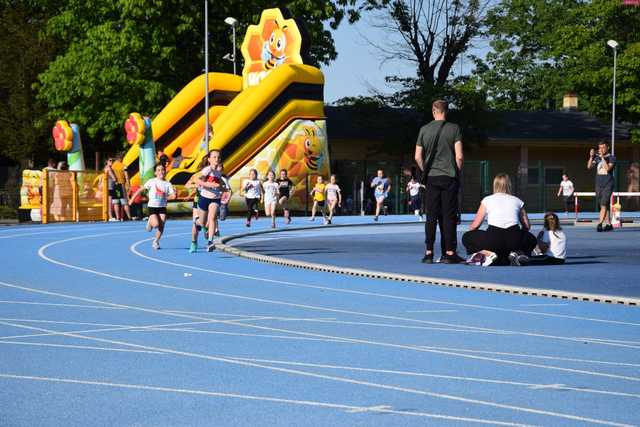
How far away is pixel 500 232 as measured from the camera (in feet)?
55.6

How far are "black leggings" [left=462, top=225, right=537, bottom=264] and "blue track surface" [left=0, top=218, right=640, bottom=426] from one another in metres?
2.29

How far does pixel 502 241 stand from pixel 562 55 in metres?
53.2

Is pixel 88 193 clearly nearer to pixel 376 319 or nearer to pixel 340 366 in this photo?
pixel 376 319

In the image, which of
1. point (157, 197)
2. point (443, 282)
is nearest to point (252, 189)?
point (157, 197)

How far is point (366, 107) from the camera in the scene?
183ft

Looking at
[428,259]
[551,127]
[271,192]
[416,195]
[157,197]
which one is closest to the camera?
[428,259]

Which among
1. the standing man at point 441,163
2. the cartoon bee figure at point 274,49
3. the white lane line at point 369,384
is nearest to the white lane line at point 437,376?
the white lane line at point 369,384

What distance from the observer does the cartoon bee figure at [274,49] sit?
4228cm

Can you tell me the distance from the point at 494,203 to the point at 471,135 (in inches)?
1537

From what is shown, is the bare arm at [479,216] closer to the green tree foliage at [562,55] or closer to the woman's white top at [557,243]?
the woman's white top at [557,243]

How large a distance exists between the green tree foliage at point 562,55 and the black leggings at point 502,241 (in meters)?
41.9

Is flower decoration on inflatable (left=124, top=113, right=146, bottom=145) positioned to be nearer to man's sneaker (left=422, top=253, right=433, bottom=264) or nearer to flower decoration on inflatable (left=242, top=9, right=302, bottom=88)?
flower decoration on inflatable (left=242, top=9, right=302, bottom=88)

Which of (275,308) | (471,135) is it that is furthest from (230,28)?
(275,308)

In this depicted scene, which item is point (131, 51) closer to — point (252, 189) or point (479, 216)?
point (252, 189)
